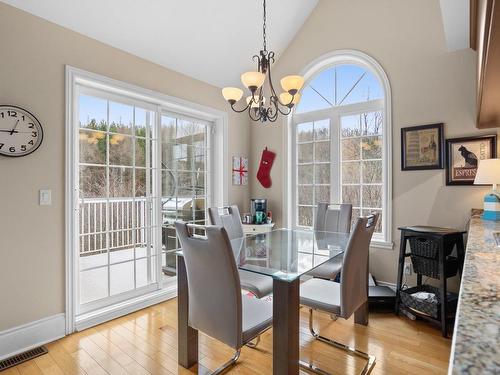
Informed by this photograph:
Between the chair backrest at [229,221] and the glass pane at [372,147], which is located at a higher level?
the glass pane at [372,147]

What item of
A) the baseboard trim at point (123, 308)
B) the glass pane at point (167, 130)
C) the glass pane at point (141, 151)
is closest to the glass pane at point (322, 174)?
the glass pane at point (167, 130)

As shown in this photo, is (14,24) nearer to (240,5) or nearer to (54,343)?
(240,5)

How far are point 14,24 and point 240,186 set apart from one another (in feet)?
9.34

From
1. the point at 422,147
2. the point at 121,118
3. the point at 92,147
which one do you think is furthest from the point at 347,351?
the point at 121,118

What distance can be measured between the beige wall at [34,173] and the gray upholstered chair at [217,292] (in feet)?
4.57

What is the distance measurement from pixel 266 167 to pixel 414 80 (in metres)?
2.01

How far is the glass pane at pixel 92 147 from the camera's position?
268 centimetres

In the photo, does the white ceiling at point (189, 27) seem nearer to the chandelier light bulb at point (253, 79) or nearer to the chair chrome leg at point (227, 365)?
the chandelier light bulb at point (253, 79)

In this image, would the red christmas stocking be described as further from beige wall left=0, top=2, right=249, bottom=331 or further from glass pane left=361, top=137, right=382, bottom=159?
beige wall left=0, top=2, right=249, bottom=331

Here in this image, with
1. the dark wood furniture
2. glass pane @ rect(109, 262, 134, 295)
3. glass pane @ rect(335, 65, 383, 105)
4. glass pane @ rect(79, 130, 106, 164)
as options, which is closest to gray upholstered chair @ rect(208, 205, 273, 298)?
glass pane @ rect(109, 262, 134, 295)

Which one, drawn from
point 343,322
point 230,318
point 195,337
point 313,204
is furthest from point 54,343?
point 313,204

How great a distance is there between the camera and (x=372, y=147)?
11.1 feet

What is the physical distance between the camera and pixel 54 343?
2301 millimetres

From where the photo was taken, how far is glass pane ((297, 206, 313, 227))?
12.8ft
